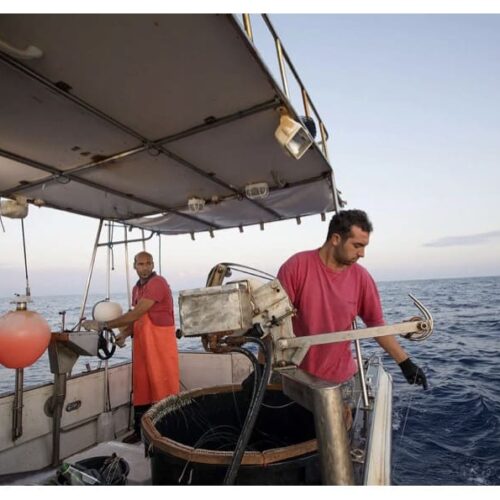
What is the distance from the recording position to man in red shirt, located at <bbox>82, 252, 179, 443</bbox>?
4109 millimetres

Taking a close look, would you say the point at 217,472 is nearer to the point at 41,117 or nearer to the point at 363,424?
the point at 363,424

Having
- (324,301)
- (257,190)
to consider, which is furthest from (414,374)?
(257,190)

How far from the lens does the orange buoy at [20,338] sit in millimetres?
2541

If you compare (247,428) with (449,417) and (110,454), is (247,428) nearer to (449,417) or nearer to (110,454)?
(110,454)

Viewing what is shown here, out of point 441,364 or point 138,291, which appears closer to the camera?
point 138,291

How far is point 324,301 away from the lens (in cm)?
261

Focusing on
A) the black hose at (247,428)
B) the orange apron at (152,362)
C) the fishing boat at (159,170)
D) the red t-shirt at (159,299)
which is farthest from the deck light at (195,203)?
the black hose at (247,428)

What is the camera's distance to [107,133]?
2.47 meters

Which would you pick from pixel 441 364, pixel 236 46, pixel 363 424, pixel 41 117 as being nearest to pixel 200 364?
pixel 363 424

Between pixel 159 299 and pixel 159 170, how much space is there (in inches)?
66.1

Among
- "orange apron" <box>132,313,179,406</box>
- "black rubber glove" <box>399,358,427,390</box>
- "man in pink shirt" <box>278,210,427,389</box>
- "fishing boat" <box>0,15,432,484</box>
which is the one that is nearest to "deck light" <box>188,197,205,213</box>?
"fishing boat" <box>0,15,432,484</box>

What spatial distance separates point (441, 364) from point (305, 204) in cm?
824

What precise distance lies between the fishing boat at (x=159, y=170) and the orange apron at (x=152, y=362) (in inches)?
27.2

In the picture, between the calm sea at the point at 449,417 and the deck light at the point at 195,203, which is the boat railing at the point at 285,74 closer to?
the deck light at the point at 195,203
